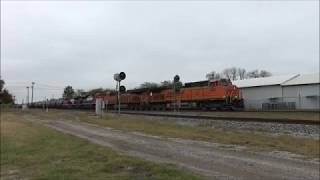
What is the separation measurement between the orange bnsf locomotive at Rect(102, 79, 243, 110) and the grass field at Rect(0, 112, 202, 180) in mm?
27163

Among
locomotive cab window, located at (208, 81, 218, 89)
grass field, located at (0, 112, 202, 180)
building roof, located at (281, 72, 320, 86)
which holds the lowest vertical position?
grass field, located at (0, 112, 202, 180)

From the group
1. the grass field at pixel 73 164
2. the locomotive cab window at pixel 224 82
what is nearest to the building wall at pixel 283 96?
the locomotive cab window at pixel 224 82

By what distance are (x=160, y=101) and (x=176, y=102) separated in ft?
18.8

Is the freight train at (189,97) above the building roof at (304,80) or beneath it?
beneath

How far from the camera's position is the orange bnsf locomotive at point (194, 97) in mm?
48000

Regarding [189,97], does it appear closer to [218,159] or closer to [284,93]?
[284,93]

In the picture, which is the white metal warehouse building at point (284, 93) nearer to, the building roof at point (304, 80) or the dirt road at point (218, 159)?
the building roof at point (304, 80)

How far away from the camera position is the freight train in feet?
158

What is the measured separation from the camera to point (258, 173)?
38.2 feet

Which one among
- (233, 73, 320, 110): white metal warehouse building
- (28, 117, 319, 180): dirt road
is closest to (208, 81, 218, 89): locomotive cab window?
(233, 73, 320, 110): white metal warehouse building

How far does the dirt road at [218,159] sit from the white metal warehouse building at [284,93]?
42408mm

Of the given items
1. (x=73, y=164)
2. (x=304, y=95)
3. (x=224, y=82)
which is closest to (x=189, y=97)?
(x=224, y=82)

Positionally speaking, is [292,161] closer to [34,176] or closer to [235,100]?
[34,176]

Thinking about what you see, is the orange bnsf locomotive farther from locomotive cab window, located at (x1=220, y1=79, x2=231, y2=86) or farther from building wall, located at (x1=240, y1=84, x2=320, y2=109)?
building wall, located at (x1=240, y1=84, x2=320, y2=109)
